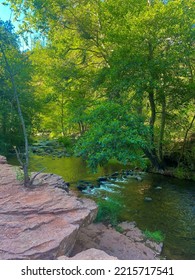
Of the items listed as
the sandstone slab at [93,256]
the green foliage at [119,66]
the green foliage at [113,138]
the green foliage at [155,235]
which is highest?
the green foliage at [119,66]

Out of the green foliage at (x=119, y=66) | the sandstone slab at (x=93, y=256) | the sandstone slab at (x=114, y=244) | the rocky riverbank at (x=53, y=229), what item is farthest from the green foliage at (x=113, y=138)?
the sandstone slab at (x=93, y=256)

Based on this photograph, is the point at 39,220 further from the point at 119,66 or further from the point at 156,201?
the point at 119,66

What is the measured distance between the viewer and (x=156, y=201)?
366 inches

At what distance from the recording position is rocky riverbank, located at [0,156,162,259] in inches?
140

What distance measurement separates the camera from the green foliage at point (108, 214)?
22.3 feet

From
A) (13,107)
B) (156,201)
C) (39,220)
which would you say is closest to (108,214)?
(156,201)

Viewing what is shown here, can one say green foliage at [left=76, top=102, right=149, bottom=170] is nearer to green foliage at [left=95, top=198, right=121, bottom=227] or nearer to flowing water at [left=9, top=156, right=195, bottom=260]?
green foliage at [left=95, top=198, right=121, bottom=227]

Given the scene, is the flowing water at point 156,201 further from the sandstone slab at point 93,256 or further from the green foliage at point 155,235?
the sandstone slab at point 93,256

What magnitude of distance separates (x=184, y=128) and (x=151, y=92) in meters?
3.19

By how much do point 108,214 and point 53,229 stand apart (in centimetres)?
322

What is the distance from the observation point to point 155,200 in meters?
9.38

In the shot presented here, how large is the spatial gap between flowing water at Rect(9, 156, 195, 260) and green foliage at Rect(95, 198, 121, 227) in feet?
1.64
